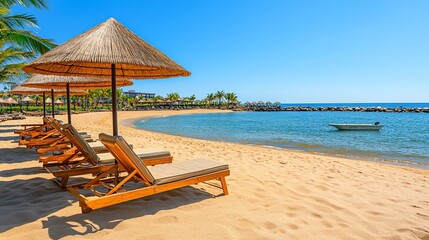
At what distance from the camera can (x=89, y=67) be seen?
14.5 ft

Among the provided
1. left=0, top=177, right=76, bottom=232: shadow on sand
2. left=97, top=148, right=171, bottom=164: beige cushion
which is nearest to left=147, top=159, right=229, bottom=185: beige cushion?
left=97, top=148, right=171, bottom=164: beige cushion

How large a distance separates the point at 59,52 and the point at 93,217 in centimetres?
193

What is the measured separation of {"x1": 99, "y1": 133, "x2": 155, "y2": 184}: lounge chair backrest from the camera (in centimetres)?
279

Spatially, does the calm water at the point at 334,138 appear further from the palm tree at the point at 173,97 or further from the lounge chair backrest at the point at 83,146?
the palm tree at the point at 173,97

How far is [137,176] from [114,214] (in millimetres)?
507

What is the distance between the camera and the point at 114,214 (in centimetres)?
292

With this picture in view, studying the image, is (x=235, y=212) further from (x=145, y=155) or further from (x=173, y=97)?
(x=173, y=97)

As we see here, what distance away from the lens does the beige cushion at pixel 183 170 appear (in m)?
3.12

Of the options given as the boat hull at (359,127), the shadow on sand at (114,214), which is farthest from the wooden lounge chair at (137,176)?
the boat hull at (359,127)

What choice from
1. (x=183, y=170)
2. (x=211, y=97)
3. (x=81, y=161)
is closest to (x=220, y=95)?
(x=211, y=97)

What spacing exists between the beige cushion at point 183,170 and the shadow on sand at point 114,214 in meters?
0.36

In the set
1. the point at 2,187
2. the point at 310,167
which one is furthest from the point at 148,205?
the point at 310,167

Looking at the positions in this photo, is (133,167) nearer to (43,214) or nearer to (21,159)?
(43,214)

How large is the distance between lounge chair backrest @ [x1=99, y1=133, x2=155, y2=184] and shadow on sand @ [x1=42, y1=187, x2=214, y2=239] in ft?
1.31
